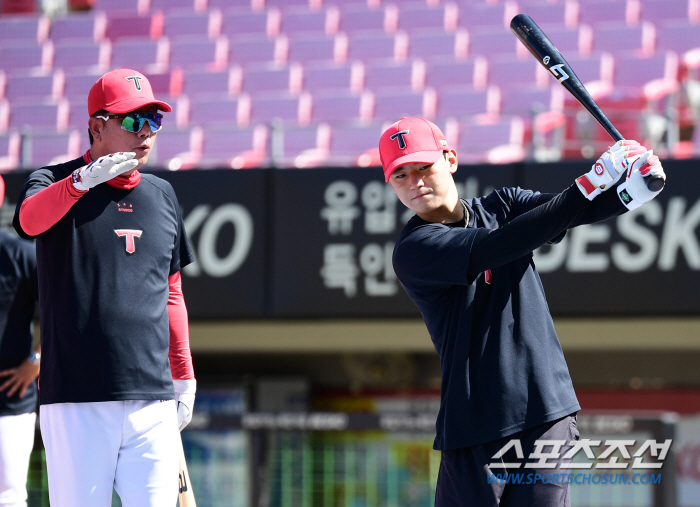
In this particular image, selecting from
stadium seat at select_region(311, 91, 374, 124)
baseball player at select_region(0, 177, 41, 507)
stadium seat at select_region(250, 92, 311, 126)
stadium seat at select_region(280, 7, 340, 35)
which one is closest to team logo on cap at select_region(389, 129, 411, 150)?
baseball player at select_region(0, 177, 41, 507)

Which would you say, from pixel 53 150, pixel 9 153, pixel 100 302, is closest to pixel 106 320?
pixel 100 302

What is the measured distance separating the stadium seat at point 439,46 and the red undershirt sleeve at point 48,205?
7341 millimetres

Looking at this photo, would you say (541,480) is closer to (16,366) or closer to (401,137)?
(401,137)

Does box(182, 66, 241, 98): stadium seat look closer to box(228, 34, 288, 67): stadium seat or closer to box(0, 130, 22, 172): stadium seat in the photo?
box(228, 34, 288, 67): stadium seat

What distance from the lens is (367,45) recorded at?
366 inches

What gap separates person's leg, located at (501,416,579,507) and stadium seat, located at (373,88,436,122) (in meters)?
6.26

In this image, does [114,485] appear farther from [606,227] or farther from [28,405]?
[606,227]

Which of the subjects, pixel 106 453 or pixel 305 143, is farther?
pixel 305 143

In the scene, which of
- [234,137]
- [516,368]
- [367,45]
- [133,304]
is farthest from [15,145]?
[516,368]

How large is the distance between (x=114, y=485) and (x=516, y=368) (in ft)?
3.85

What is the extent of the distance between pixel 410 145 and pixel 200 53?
25.3ft

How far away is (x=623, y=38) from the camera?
8938 millimetres

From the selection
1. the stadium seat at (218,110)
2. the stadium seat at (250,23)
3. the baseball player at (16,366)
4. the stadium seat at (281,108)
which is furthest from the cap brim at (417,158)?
the stadium seat at (250,23)

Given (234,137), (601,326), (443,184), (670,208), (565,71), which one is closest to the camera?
(443,184)
